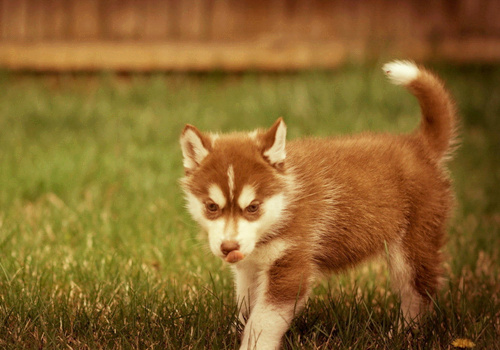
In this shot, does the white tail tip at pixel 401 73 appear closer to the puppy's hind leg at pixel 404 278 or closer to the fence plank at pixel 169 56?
the puppy's hind leg at pixel 404 278

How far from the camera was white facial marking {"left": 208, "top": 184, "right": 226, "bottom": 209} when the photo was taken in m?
2.91

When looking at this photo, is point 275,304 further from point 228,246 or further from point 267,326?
point 228,246

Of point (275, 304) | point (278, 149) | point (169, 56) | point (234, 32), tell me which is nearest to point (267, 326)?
point (275, 304)

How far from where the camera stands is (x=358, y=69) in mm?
8242

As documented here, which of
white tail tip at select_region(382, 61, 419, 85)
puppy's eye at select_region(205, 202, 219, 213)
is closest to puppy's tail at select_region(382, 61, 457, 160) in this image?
white tail tip at select_region(382, 61, 419, 85)

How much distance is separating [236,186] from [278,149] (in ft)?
1.02

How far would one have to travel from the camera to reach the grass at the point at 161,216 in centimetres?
305

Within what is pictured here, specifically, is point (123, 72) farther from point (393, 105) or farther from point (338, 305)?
point (338, 305)

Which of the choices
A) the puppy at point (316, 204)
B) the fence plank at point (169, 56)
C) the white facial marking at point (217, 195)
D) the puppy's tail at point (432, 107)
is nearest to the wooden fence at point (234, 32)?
the fence plank at point (169, 56)

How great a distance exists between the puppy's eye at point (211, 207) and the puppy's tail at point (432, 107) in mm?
1281

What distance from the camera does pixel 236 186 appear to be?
2912mm

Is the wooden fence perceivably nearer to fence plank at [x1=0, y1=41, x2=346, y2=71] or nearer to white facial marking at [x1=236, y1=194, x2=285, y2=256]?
fence plank at [x1=0, y1=41, x2=346, y2=71]

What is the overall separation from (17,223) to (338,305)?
7.73ft

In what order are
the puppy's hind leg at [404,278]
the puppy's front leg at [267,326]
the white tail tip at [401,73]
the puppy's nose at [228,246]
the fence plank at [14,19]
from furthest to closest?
the fence plank at [14,19], the white tail tip at [401,73], the puppy's hind leg at [404,278], the puppy's front leg at [267,326], the puppy's nose at [228,246]
